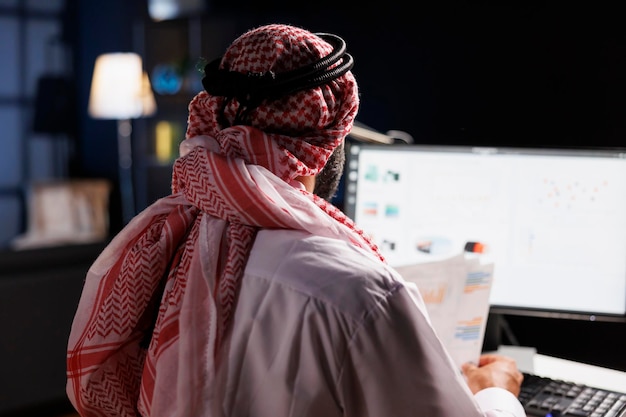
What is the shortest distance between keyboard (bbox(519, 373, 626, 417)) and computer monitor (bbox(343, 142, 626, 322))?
235mm

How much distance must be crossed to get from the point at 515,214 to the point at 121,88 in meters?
4.27

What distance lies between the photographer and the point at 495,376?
1.26m

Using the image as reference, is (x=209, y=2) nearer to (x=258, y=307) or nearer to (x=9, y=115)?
(x=9, y=115)

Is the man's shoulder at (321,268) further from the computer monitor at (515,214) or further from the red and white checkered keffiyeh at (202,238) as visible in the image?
the computer monitor at (515,214)

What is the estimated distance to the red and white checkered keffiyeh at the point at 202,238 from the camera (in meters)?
0.86

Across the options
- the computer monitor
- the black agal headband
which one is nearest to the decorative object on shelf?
the computer monitor

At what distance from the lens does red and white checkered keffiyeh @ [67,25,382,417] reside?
86 centimetres

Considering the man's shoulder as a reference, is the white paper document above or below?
below

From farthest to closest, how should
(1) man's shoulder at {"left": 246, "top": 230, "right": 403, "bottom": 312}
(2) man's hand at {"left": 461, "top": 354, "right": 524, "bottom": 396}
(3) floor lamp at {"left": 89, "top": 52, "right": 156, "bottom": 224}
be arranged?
(3) floor lamp at {"left": 89, "top": 52, "right": 156, "bottom": 224}, (2) man's hand at {"left": 461, "top": 354, "right": 524, "bottom": 396}, (1) man's shoulder at {"left": 246, "top": 230, "right": 403, "bottom": 312}

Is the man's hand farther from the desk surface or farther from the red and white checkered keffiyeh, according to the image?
the red and white checkered keffiyeh

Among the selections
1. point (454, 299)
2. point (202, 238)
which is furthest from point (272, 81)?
point (454, 299)

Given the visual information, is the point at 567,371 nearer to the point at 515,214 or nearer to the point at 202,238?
the point at 515,214

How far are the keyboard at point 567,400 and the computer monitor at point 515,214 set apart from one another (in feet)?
0.77

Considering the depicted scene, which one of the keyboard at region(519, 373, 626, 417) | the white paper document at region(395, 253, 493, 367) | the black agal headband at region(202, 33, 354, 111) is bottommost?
the keyboard at region(519, 373, 626, 417)
